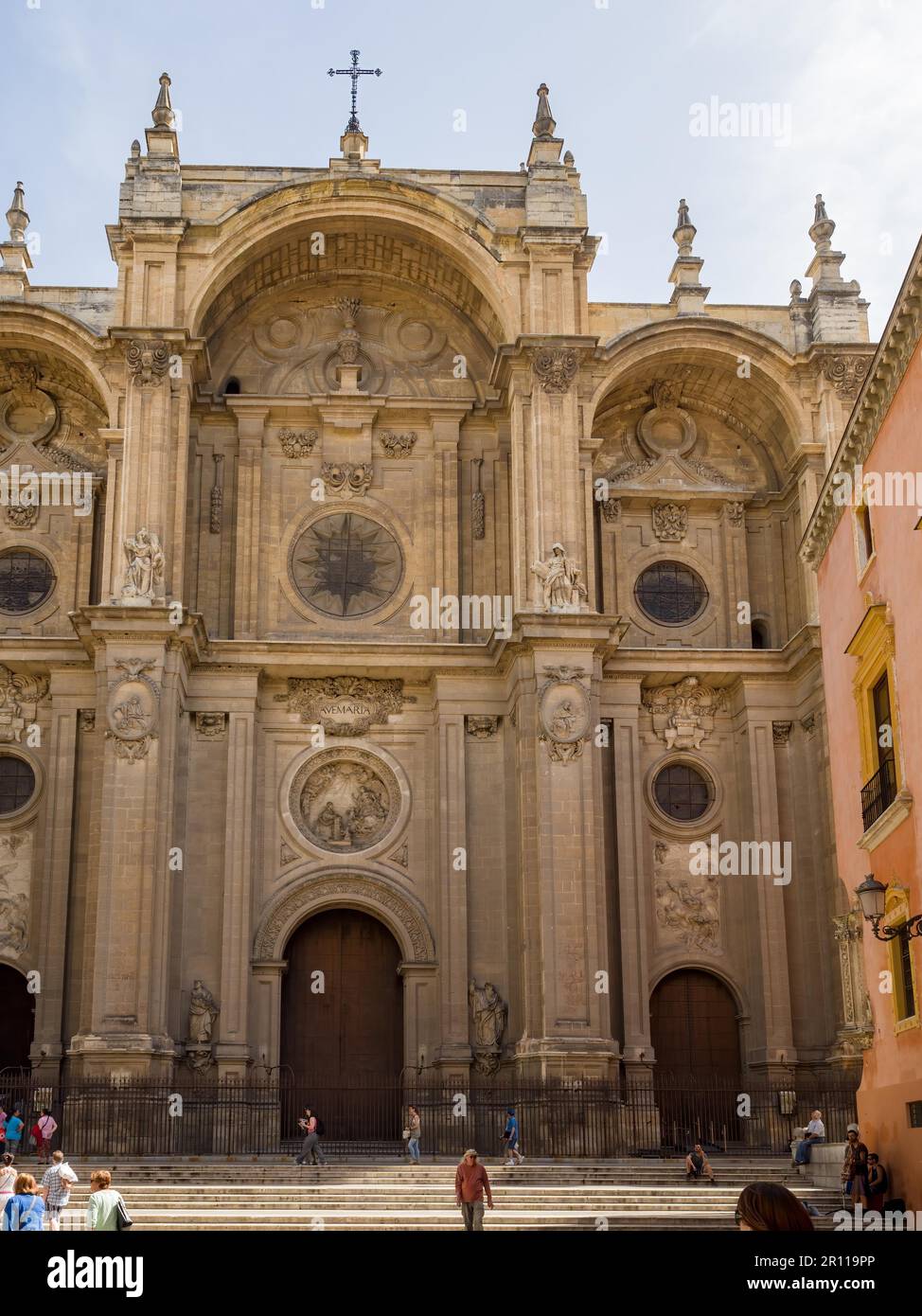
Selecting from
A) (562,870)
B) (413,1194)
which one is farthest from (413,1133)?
(562,870)

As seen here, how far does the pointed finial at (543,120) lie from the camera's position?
31.2 m

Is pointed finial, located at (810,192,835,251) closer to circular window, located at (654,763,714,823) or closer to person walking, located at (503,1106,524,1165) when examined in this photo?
circular window, located at (654,763,714,823)

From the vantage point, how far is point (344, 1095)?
27.6 metres

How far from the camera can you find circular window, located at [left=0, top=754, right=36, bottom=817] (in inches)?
1147

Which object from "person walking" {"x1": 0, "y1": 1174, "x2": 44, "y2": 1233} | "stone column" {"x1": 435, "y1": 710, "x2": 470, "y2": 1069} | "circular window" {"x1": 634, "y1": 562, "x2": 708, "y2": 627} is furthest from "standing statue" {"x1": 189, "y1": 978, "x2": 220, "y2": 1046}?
"person walking" {"x1": 0, "y1": 1174, "x2": 44, "y2": 1233}

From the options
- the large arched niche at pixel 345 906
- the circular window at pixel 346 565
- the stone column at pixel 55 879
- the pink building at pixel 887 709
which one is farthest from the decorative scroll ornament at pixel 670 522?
the stone column at pixel 55 879

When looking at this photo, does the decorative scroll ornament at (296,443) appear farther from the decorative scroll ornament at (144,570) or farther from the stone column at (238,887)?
the stone column at (238,887)

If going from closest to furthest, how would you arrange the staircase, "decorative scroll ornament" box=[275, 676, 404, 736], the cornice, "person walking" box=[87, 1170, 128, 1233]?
"person walking" box=[87, 1170, 128, 1233] → the cornice → the staircase → "decorative scroll ornament" box=[275, 676, 404, 736]

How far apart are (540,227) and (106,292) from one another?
349 inches

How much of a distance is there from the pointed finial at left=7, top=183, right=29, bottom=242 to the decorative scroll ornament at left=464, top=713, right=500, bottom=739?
13.7 meters

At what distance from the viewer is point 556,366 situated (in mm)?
29375

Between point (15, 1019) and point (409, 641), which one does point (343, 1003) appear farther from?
point (409, 641)

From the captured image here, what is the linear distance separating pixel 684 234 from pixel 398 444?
7.49 m

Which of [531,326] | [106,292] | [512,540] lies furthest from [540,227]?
[106,292]
